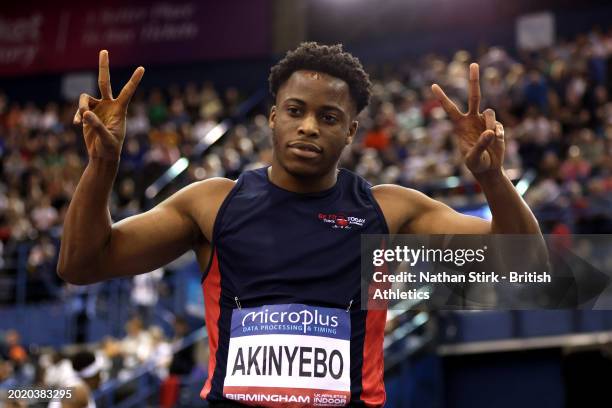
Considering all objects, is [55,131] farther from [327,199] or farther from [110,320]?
[327,199]

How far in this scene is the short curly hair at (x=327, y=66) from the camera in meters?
3.53

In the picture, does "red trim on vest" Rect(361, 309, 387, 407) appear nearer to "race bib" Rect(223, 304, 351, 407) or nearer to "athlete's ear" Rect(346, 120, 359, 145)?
"race bib" Rect(223, 304, 351, 407)

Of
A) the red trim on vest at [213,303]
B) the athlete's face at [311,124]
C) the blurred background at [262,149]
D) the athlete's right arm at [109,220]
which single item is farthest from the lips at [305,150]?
the blurred background at [262,149]

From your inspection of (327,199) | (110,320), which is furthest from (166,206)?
(110,320)

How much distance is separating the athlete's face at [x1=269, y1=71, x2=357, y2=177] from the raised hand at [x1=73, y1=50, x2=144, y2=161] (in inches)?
21.1

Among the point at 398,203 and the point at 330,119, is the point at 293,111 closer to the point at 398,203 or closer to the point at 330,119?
the point at 330,119

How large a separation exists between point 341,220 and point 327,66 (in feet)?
1.86

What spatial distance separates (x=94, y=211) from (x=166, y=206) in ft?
1.04

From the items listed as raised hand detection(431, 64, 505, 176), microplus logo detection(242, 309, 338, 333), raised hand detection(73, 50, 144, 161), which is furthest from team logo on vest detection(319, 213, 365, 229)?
raised hand detection(73, 50, 144, 161)

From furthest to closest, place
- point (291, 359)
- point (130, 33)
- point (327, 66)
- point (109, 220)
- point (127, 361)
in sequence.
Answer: point (130, 33) < point (127, 361) < point (327, 66) < point (109, 220) < point (291, 359)

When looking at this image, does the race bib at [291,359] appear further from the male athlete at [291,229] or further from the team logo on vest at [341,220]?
the team logo on vest at [341,220]

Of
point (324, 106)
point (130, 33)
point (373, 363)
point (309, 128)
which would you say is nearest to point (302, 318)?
point (373, 363)

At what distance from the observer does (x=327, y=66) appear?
352 cm

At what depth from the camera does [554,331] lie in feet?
34.7
